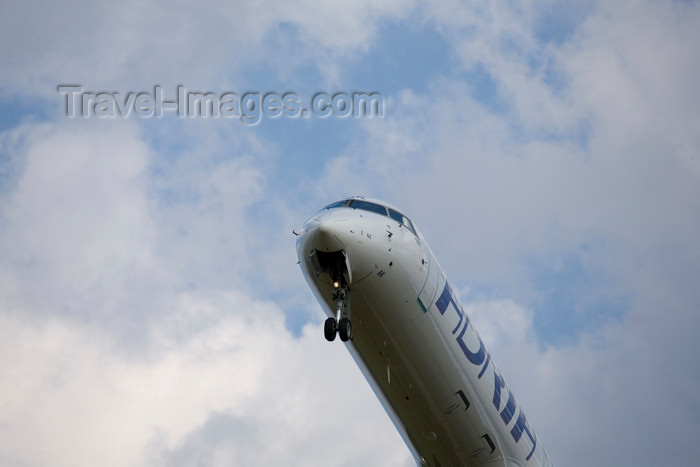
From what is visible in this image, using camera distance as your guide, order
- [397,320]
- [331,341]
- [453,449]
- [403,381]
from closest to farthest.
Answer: [331,341] < [397,320] < [403,381] < [453,449]

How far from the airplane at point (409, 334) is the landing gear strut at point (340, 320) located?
0.07 feet

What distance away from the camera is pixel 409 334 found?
17297mm

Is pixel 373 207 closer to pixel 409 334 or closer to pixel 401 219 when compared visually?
pixel 401 219

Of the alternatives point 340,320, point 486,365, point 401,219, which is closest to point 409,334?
point 340,320

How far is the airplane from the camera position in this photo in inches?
636

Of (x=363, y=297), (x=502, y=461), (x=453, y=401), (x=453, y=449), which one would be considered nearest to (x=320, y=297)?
(x=363, y=297)

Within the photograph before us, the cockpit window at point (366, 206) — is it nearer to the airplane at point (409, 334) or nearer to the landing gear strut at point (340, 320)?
the airplane at point (409, 334)

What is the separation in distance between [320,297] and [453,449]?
540cm

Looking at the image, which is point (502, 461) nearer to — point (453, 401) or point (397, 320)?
point (453, 401)

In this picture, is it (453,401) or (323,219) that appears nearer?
(323,219)

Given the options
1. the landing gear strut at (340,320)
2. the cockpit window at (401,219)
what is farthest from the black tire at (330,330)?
the cockpit window at (401,219)

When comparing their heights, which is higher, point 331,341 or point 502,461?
point 331,341

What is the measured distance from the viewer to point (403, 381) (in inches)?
714

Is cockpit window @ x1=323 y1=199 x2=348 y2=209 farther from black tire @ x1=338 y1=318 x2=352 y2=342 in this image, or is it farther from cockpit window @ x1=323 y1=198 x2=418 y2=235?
black tire @ x1=338 y1=318 x2=352 y2=342
